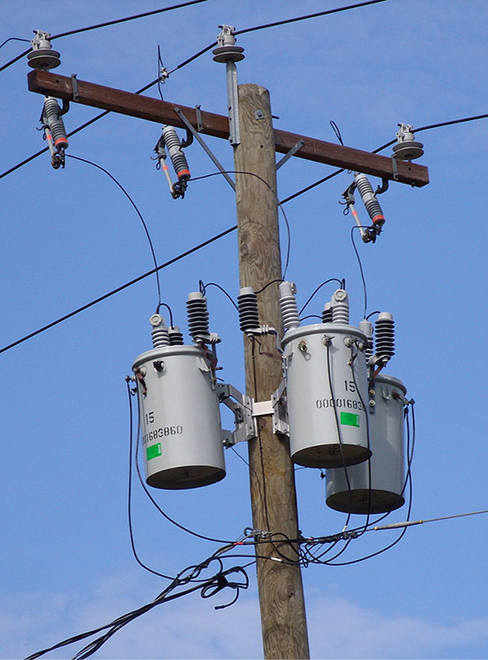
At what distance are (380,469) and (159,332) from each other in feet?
5.35

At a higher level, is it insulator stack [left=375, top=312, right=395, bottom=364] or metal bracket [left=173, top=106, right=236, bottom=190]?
metal bracket [left=173, top=106, right=236, bottom=190]

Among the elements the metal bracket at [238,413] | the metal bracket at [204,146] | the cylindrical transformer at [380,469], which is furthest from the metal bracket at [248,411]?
the metal bracket at [204,146]

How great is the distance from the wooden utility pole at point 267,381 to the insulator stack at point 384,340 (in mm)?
630

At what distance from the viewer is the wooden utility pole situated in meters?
7.99

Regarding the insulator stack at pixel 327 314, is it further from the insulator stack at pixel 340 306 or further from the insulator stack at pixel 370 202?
the insulator stack at pixel 370 202

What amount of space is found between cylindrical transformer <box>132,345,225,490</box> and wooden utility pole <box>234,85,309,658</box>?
26 centimetres

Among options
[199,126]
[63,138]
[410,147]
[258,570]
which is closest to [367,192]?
[410,147]

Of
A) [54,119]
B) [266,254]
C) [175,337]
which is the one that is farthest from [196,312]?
[54,119]

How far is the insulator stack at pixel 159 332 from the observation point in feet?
29.0

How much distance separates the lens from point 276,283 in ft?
29.2

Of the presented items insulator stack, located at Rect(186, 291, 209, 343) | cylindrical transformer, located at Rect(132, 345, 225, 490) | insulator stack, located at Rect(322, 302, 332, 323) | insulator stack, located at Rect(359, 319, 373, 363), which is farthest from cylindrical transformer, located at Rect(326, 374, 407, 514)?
insulator stack, located at Rect(186, 291, 209, 343)

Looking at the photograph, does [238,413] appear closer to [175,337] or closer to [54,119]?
[175,337]

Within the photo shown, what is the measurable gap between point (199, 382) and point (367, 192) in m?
2.61

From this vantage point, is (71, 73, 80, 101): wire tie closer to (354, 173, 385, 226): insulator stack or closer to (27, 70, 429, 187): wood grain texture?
(27, 70, 429, 187): wood grain texture
